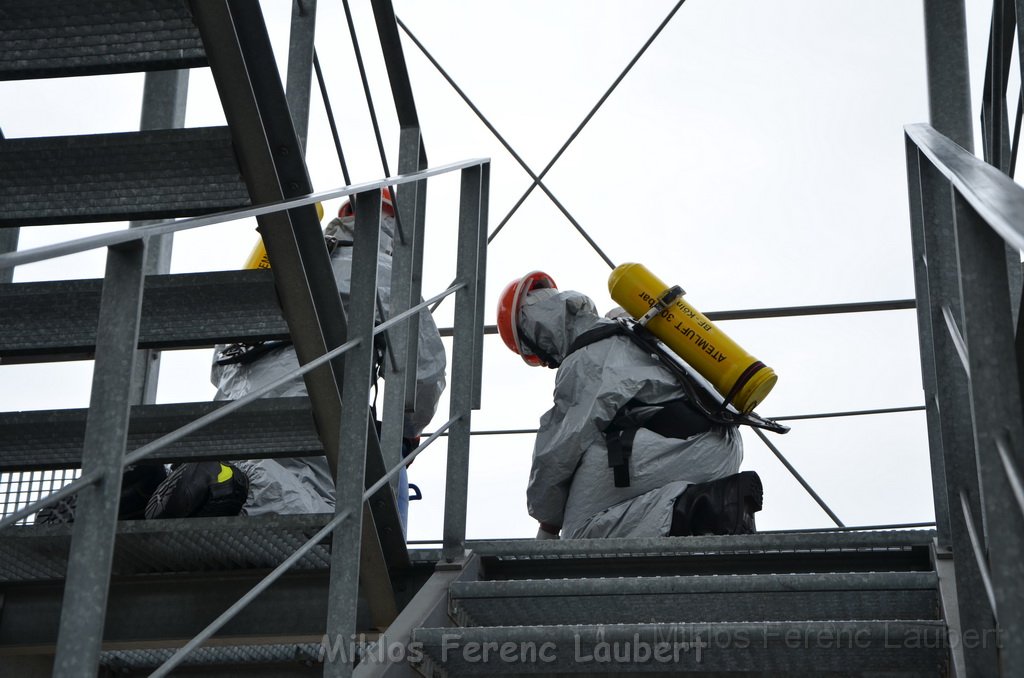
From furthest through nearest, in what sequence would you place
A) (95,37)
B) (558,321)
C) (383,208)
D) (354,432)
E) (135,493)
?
(558,321)
(383,208)
(135,493)
(354,432)
(95,37)

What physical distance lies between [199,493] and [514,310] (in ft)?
4.99

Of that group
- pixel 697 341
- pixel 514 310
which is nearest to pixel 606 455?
pixel 697 341

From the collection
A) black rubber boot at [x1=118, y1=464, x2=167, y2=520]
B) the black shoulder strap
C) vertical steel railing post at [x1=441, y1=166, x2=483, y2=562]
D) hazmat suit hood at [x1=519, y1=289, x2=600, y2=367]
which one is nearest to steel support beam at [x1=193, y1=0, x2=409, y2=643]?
vertical steel railing post at [x1=441, y1=166, x2=483, y2=562]

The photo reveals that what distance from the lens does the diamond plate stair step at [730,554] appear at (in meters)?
2.30

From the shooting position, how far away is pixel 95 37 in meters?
1.77

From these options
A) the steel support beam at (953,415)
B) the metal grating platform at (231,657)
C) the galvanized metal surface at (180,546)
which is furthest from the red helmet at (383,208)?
the steel support beam at (953,415)

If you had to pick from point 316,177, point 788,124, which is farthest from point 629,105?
point 316,177

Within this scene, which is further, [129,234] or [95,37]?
[95,37]

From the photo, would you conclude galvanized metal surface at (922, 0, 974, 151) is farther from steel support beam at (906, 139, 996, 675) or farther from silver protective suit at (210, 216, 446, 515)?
silver protective suit at (210, 216, 446, 515)

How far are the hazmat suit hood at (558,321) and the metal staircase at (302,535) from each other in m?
1.29

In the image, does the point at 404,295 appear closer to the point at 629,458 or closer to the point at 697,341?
the point at 629,458

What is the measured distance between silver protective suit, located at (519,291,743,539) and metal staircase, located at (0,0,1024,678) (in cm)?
72

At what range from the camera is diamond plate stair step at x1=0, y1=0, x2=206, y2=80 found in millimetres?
1734

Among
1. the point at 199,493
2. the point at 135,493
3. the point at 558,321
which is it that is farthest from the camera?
the point at 558,321
